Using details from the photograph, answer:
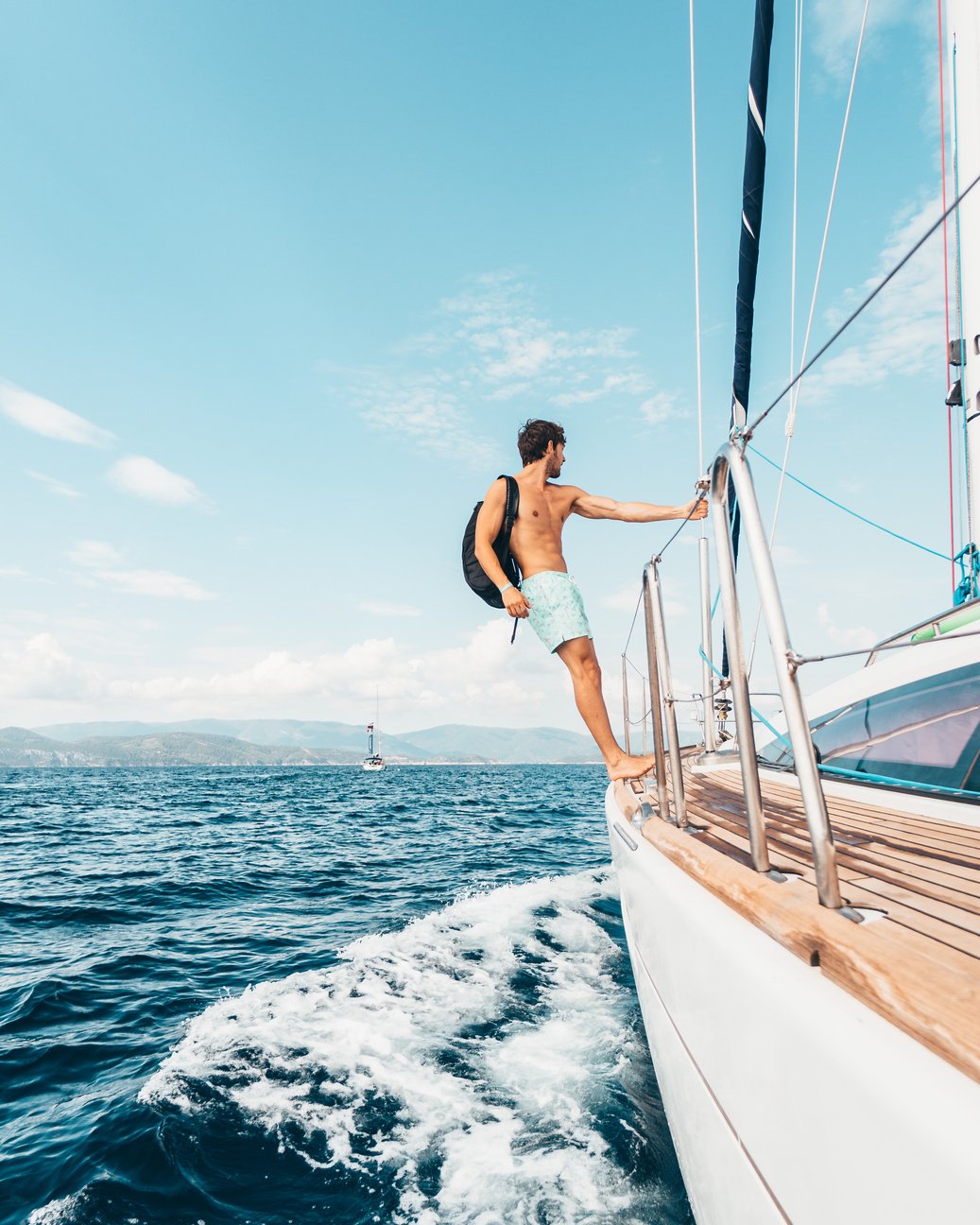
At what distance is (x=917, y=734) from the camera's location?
3.58 meters

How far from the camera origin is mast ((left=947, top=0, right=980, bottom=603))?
3.89 meters

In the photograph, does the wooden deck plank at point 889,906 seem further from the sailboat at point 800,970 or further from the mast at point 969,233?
the mast at point 969,233

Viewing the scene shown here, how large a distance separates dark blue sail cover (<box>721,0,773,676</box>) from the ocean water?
2.70 m

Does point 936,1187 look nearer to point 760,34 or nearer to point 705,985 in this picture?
point 705,985

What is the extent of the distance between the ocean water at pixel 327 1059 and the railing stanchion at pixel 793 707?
1.99 metres

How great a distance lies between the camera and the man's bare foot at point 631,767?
10.3 feet

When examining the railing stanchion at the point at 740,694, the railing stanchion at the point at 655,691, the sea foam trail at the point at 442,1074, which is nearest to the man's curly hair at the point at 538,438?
the railing stanchion at the point at 655,691

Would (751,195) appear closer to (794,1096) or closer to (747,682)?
(747,682)

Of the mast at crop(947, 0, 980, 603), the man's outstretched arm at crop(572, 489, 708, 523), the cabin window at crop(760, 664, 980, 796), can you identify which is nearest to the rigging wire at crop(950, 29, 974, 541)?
the mast at crop(947, 0, 980, 603)

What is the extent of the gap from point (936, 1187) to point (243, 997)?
4.85 metres

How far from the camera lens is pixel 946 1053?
2.74 feet

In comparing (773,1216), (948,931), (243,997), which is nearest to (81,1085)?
(243,997)

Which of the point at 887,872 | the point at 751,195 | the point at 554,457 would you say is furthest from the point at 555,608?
the point at 751,195

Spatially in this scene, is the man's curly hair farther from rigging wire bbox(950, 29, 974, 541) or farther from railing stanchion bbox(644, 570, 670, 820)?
rigging wire bbox(950, 29, 974, 541)
